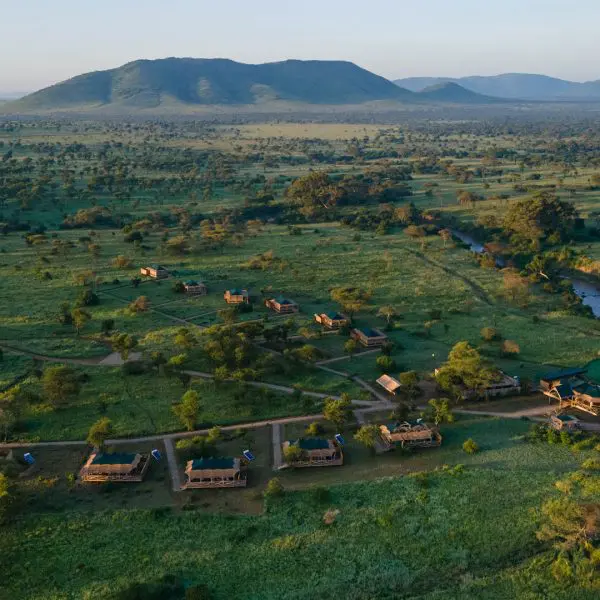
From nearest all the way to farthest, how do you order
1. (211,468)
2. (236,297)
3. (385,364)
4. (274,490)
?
(274,490) < (211,468) < (385,364) < (236,297)

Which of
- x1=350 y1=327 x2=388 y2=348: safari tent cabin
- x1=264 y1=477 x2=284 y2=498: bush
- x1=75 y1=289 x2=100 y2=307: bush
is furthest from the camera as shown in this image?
x1=75 y1=289 x2=100 y2=307: bush

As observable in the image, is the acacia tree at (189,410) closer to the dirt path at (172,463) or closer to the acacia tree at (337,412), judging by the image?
the dirt path at (172,463)

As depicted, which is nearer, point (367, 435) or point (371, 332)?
point (367, 435)

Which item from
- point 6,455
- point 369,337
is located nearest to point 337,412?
point 369,337

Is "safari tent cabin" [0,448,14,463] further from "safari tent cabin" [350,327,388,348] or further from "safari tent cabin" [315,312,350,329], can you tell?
"safari tent cabin" [315,312,350,329]

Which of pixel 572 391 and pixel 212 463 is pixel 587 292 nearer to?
pixel 572 391

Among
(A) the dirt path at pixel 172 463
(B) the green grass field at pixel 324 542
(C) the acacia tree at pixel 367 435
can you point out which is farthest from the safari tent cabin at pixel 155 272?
(C) the acacia tree at pixel 367 435

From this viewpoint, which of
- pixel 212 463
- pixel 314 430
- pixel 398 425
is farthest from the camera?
pixel 314 430

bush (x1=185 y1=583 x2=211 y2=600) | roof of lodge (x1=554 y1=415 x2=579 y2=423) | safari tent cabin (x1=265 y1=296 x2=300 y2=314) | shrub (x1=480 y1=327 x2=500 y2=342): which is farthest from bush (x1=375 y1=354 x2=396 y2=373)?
bush (x1=185 y1=583 x2=211 y2=600)
